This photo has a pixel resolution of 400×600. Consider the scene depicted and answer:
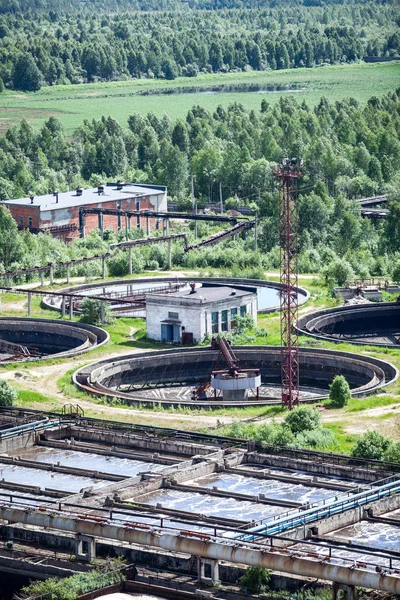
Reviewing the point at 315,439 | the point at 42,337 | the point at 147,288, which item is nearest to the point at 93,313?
the point at 42,337

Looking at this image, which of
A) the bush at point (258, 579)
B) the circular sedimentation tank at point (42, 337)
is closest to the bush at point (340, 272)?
the circular sedimentation tank at point (42, 337)

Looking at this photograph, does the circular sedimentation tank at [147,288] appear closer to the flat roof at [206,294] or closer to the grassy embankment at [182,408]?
the flat roof at [206,294]

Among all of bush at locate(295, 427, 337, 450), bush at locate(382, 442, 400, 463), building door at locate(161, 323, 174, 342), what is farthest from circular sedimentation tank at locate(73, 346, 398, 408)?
bush at locate(382, 442, 400, 463)

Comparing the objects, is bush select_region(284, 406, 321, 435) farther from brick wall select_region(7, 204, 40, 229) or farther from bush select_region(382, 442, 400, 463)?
brick wall select_region(7, 204, 40, 229)

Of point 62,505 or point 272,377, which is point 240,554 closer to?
point 62,505

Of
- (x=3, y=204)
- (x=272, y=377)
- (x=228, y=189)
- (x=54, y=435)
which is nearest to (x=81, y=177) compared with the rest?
(x=228, y=189)

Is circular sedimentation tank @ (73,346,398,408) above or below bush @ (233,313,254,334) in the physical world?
below
